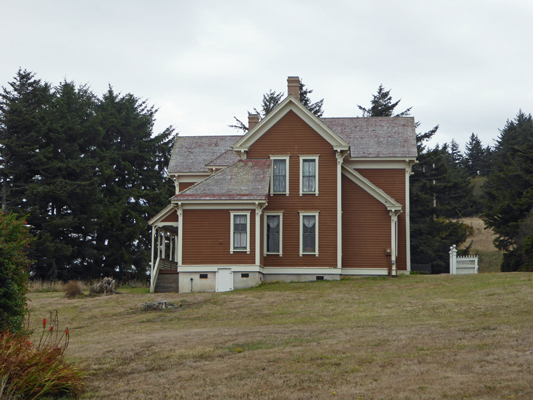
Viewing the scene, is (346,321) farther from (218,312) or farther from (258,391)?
(258,391)

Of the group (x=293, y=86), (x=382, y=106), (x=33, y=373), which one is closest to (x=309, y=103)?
(x=382, y=106)

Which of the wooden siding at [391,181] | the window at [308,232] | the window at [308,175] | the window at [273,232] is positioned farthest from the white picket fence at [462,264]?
the window at [273,232]

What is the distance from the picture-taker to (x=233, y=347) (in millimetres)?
14945

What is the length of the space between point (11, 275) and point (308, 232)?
19.0 metres

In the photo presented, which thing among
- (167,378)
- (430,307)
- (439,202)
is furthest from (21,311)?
(439,202)

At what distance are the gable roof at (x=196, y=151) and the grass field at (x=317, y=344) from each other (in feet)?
42.3

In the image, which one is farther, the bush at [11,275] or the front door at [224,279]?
the front door at [224,279]

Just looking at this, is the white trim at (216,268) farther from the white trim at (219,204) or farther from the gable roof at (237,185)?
the gable roof at (237,185)

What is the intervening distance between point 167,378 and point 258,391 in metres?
2.24

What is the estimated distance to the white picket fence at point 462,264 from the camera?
110 ft

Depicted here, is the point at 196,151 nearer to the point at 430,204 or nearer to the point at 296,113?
the point at 296,113

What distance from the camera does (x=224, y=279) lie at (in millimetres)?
29406

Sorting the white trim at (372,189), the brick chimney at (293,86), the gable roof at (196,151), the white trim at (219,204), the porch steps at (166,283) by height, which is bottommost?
the porch steps at (166,283)

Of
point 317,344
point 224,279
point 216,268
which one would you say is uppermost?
point 216,268
